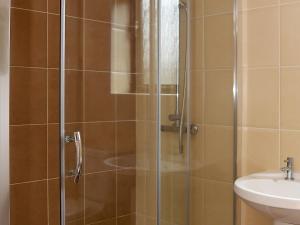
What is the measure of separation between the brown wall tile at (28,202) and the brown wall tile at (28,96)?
13.6 inches

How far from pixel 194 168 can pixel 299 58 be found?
716mm

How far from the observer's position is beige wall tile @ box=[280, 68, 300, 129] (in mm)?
1661

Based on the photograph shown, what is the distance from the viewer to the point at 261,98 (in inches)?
70.3

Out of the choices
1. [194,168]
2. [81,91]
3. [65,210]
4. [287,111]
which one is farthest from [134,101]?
[287,111]

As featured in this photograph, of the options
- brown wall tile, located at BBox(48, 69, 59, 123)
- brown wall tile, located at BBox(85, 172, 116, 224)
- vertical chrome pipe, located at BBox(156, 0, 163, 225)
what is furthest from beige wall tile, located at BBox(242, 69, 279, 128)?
brown wall tile, located at BBox(48, 69, 59, 123)

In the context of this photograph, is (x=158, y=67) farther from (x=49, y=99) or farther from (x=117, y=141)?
(x=49, y=99)

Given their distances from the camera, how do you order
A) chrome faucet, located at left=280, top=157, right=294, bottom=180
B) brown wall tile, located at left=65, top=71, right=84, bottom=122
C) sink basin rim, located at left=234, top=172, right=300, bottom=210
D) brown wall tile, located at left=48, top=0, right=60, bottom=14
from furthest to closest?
brown wall tile, located at left=48, top=0, right=60, bottom=14, chrome faucet, located at left=280, top=157, right=294, bottom=180, brown wall tile, located at left=65, top=71, right=84, bottom=122, sink basin rim, located at left=234, top=172, right=300, bottom=210

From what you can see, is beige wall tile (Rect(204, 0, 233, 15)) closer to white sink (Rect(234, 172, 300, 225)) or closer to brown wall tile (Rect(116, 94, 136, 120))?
brown wall tile (Rect(116, 94, 136, 120))

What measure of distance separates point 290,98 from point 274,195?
1.70 feet

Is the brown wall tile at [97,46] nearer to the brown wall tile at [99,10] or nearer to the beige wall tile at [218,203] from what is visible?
the brown wall tile at [99,10]

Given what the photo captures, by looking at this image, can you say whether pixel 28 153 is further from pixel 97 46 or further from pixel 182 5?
pixel 182 5

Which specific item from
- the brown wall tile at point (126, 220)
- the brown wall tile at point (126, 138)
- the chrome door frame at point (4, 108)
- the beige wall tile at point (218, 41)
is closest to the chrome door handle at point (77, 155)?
the brown wall tile at point (126, 138)

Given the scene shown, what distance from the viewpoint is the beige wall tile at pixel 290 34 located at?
1.65 meters

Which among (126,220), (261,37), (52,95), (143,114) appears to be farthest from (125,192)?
(261,37)
